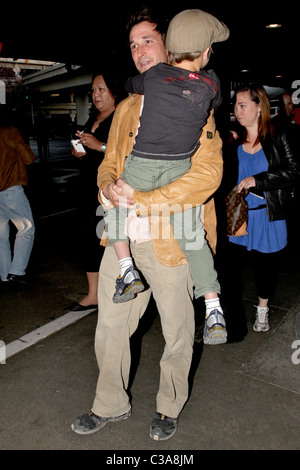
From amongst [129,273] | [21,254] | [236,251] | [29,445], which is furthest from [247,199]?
[21,254]

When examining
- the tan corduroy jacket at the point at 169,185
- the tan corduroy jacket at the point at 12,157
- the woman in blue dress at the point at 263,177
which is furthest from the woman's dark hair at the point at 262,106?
the tan corduroy jacket at the point at 12,157

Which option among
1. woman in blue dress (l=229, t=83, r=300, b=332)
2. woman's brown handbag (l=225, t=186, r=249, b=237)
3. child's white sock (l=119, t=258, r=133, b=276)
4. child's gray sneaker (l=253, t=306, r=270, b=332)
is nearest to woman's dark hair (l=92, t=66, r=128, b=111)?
woman in blue dress (l=229, t=83, r=300, b=332)

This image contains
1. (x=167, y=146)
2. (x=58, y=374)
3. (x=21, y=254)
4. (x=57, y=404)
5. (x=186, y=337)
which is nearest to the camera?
(x=167, y=146)

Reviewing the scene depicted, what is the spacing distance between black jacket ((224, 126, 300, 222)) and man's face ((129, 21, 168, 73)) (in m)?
1.53

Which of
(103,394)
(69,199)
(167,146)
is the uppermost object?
(167,146)

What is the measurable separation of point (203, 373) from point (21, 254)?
9.50 ft

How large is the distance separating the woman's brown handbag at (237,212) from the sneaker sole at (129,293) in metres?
1.45

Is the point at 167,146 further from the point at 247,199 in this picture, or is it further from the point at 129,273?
the point at 247,199

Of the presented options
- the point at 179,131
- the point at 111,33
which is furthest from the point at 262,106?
the point at 111,33

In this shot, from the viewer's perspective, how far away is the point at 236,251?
13.1 feet

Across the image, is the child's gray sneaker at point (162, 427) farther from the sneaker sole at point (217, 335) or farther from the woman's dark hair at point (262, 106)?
the woman's dark hair at point (262, 106)

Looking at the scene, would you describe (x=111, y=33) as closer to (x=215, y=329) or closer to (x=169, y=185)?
(x=169, y=185)

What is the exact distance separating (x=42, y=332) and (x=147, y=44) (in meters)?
2.73

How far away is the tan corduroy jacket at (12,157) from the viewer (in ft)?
15.4
